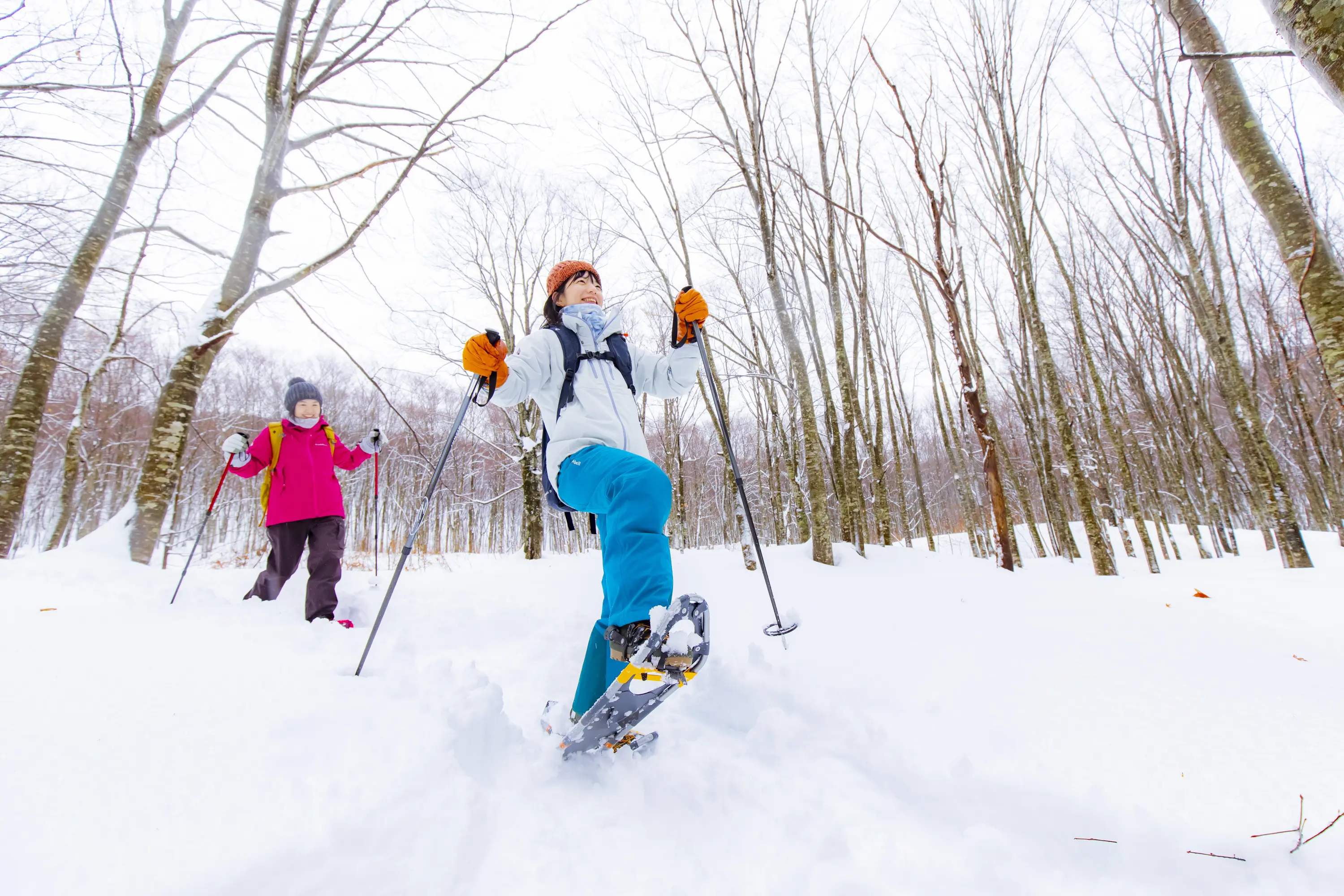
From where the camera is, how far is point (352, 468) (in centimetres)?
379

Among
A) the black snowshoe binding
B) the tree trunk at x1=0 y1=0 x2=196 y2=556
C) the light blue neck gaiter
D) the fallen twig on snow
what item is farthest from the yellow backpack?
the fallen twig on snow

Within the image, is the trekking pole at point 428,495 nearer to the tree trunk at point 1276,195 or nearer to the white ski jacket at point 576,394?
the white ski jacket at point 576,394

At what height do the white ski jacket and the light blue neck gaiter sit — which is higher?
the light blue neck gaiter

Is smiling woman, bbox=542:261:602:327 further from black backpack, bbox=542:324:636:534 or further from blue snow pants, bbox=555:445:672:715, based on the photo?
blue snow pants, bbox=555:445:672:715

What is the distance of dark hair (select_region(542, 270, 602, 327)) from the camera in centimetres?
240

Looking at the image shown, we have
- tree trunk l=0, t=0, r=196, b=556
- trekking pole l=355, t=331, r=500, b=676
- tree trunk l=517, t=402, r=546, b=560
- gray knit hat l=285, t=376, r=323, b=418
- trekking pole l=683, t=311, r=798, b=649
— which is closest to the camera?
trekking pole l=355, t=331, r=500, b=676

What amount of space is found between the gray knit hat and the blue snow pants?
285 centimetres

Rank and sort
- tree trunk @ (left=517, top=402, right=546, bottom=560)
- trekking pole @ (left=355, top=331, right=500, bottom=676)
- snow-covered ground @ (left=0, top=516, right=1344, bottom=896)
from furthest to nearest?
tree trunk @ (left=517, top=402, right=546, bottom=560)
trekking pole @ (left=355, top=331, right=500, bottom=676)
snow-covered ground @ (left=0, top=516, right=1344, bottom=896)

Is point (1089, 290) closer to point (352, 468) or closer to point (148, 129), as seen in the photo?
point (352, 468)

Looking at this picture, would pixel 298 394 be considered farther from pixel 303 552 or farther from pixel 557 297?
pixel 557 297

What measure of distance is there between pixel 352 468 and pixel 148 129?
4.46m

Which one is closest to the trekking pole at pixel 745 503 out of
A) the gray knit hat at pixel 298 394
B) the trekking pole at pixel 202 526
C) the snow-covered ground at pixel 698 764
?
the snow-covered ground at pixel 698 764

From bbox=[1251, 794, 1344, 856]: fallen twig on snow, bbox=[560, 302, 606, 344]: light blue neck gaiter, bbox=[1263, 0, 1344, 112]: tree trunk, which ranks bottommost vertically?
bbox=[1251, 794, 1344, 856]: fallen twig on snow

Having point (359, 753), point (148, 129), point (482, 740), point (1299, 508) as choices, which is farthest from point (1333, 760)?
point (1299, 508)
